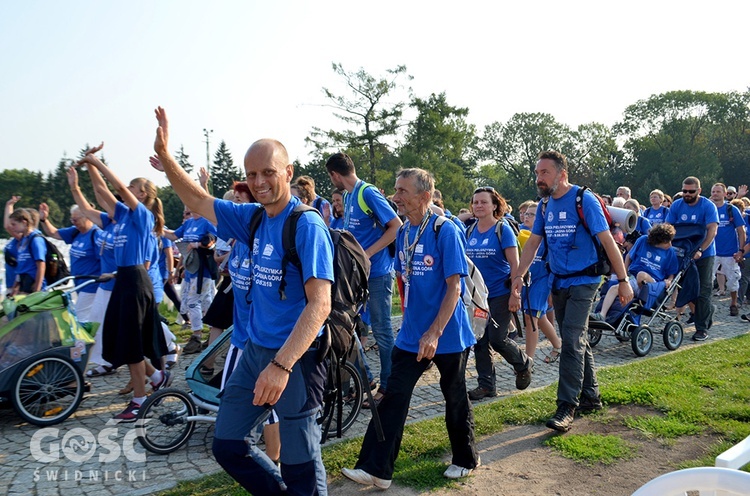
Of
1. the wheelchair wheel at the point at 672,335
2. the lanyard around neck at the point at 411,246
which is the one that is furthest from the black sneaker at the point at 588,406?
the wheelchair wheel at the point at 672,335

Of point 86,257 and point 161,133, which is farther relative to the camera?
point 86,257

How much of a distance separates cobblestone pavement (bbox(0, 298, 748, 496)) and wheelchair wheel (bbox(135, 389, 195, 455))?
0.10 metres

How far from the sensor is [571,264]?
493cm

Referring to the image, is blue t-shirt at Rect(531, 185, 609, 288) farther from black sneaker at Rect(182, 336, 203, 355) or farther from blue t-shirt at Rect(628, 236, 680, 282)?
black sneaker at Rect(182, 336, 203, 355)

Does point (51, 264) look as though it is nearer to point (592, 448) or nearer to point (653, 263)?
point (592, 448)

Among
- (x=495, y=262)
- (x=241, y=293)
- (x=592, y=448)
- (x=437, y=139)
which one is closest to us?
(x=241, y=293)

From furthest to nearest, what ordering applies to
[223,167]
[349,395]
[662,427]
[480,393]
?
[223,167], [480,393], [349,395], [662,427]

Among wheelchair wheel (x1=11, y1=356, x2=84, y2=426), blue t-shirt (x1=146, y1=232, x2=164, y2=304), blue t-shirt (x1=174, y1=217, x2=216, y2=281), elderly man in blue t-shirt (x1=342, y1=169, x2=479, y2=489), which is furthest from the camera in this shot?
blue t-shirt (x1=174, y1=217, x2=216, y2=281)

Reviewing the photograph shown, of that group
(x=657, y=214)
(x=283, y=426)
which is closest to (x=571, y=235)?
(x=283, y=426)

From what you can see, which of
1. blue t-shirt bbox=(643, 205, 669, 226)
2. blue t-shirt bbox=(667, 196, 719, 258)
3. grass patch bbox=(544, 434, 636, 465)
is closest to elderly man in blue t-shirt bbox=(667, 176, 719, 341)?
blue t-shirt bbox=(667, 196, 719, 258)

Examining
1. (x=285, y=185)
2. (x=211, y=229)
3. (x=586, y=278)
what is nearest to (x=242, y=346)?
(x=285, y=185)

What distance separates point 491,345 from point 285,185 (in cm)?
373

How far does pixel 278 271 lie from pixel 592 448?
9.88ft

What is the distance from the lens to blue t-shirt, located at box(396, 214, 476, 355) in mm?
3861
